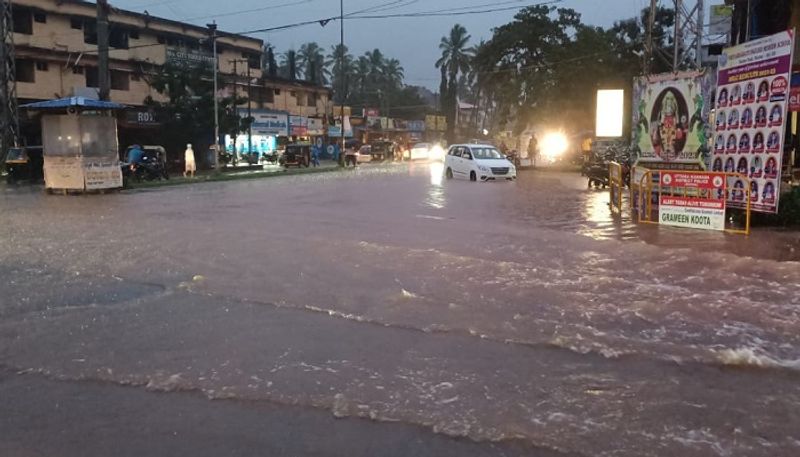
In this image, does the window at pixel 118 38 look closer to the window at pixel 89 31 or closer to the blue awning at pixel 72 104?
the window at pixel 89 31

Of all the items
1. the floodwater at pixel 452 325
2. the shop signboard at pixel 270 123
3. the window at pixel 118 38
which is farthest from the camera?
the shop signboard at pixel 270 123

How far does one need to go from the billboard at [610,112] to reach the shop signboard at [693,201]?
18454 millimetres

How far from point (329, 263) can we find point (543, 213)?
310 inches

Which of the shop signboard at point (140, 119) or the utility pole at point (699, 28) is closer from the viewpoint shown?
the utility pole at point (699, 28)

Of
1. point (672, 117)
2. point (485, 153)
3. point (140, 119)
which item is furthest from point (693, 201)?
point (140, 119)

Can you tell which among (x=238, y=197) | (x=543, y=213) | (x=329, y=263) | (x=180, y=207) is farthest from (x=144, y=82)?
(x=329, y=263)

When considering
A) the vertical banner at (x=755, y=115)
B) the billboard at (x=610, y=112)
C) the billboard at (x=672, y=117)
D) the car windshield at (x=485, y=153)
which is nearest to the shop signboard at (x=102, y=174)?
the car windshield at (x=485, y=153)

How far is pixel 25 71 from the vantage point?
36938 mm

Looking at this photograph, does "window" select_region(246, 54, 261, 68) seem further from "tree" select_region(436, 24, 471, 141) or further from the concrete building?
"tree" select_region(436, 24, 471, 141)

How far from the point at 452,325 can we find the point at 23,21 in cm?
3909

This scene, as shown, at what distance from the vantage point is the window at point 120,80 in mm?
42375

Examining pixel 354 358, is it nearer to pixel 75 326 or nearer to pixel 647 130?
pixel 75 326

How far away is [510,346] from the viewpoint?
576cm

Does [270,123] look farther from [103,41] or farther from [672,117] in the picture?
[672,117]
